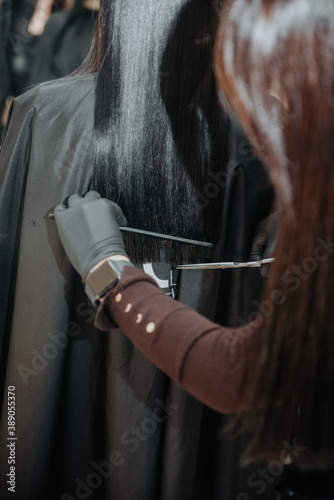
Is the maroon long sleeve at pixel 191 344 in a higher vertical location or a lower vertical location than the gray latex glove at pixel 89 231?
lower

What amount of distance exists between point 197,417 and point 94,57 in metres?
0.70

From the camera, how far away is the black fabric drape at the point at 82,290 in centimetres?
84

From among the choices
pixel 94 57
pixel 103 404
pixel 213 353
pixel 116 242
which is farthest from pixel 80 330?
pixel 94 57

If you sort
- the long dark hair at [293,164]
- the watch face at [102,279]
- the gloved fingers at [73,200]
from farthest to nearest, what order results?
the gloved fingers at [73,200], the watch face at [102,279], the long dark hair at [293,164]

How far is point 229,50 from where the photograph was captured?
23.4 inches

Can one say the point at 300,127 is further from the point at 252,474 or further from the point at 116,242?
the point at 252,474

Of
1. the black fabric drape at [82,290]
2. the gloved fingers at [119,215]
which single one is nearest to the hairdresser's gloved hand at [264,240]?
the black fabric drape at [82,290]

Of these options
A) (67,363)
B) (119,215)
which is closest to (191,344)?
(119,215)


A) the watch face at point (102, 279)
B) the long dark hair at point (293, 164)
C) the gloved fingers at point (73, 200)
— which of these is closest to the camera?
the long dark hair at point (293, 164)

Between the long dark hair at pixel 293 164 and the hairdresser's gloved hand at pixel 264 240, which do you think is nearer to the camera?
the long dark hair at pixel 293 164

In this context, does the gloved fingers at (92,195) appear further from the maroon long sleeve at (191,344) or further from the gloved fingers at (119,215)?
the maroon long sleeve at (191,344)

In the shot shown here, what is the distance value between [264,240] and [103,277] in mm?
333

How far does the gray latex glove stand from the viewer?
→ 0.71m

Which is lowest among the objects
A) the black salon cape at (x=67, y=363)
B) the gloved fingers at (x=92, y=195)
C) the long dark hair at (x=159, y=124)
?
the black salon cape at (x=67, y=363)
